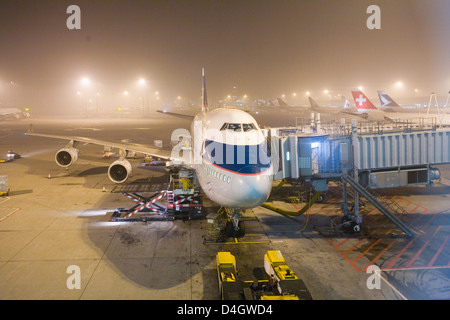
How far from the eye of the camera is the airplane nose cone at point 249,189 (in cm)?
1484

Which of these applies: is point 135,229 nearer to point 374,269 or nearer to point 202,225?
point 202,225

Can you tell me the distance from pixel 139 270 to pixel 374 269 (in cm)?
998

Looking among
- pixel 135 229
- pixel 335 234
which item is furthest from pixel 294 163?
pixel 135 229

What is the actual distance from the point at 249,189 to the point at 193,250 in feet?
14.7

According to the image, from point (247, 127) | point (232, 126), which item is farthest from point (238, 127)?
point (247, 127)

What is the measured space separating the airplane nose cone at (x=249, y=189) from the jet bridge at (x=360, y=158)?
427 cm

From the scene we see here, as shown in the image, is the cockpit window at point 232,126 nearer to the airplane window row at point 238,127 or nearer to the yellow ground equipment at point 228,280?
the airplane window row at point 238,127

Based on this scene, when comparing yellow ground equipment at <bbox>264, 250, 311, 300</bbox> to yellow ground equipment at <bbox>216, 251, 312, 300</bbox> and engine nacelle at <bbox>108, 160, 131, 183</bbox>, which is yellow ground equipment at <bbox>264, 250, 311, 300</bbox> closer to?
yellow ground equipment at <bbox>216, 251, 312, 300</bbox>

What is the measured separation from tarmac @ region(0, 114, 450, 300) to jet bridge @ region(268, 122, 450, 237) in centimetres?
214

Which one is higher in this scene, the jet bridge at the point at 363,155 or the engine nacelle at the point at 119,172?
the jet bridge at the point at 363,155

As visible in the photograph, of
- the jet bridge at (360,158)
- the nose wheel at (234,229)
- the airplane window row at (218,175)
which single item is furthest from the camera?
the jet bridge at (360,158)

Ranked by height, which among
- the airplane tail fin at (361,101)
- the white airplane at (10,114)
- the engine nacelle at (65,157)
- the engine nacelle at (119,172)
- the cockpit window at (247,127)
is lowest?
the engine nacelle at (119,172)

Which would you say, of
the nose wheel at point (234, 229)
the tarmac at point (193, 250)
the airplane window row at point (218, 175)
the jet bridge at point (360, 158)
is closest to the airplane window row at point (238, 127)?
the airplane window row at point (218, 175)

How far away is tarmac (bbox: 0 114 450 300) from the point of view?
43.6ft
